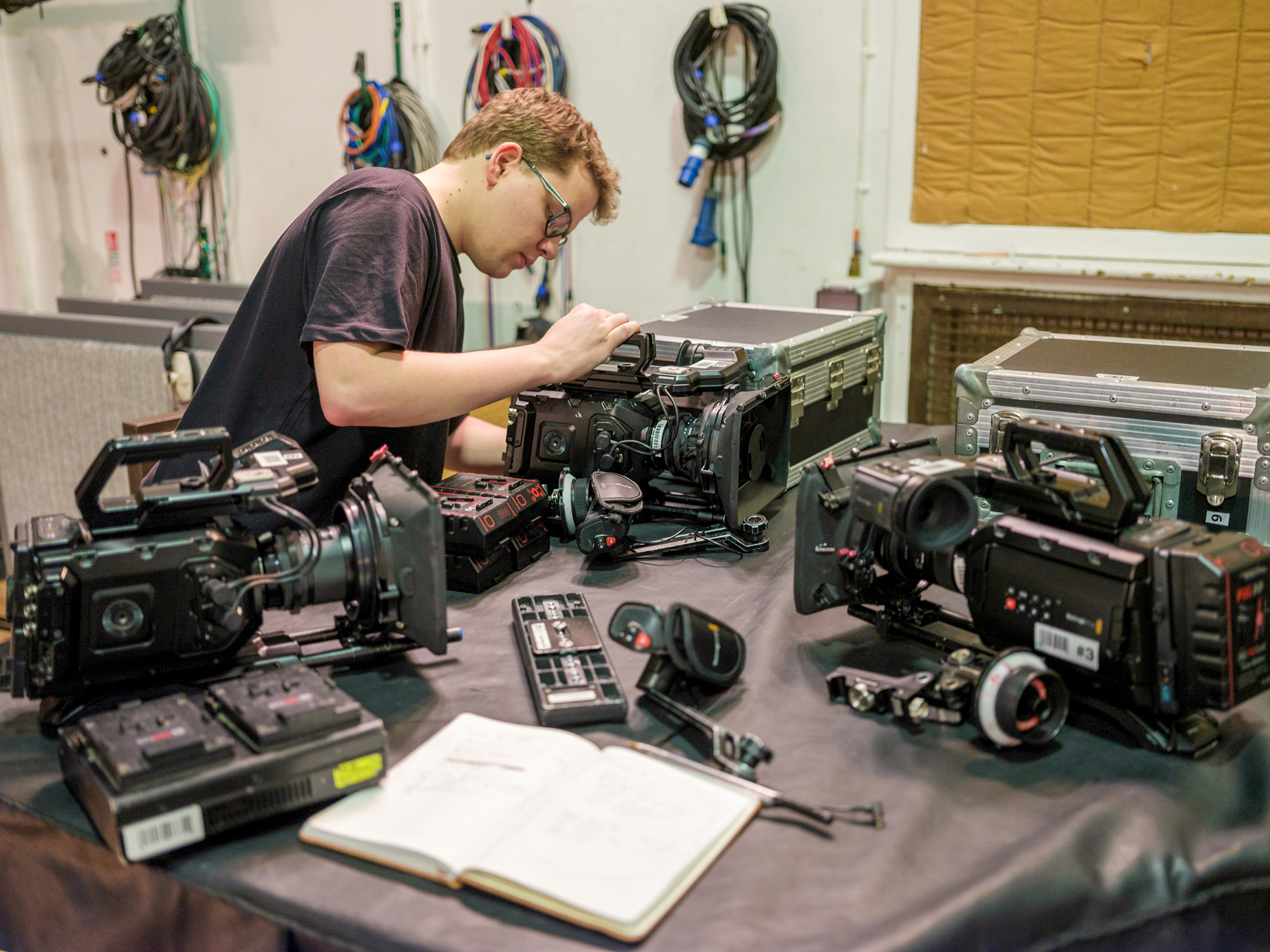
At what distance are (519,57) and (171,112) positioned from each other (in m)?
1.68

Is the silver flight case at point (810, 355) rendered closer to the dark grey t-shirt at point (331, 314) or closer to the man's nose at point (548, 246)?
the man's nose at point (548, 246)

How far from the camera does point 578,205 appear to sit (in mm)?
1904

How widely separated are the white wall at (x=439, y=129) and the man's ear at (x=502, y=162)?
211cm

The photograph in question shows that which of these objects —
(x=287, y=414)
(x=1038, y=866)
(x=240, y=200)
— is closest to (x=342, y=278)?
(x=287, y=414)

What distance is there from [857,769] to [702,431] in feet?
2.53

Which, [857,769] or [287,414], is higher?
[287,414]

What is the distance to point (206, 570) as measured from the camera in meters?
1.15

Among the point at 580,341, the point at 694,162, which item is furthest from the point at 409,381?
the point at 694,162

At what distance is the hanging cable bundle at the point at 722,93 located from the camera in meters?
3.53

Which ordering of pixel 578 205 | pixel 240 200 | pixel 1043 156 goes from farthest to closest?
pixel 240 200 → pixel 1043 156 → pixel 578 205

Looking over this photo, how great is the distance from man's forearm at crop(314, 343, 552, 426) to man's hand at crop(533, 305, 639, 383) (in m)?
0.03

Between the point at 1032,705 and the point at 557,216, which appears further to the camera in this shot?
the point at 557,216

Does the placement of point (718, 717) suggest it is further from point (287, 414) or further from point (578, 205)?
point (578, 205)

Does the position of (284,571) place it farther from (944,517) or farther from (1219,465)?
(1219,465)
